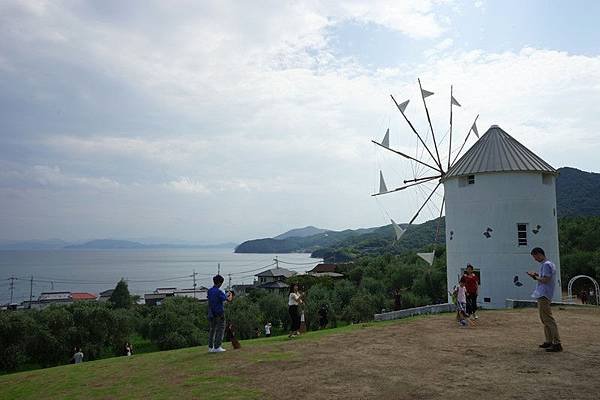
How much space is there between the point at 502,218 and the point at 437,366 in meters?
15.5

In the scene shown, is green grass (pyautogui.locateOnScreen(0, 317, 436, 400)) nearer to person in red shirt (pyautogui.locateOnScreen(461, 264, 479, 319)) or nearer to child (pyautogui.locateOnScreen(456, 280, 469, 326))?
child (pyautogui.locateOnScreen(456, 280, 469, 326))

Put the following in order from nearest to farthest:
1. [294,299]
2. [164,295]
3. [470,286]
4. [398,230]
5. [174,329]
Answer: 1. [294,299]
2. [470,286]
3. [398,230]
4. [174,329]
5. [164,295]

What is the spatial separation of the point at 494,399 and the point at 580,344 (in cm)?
528

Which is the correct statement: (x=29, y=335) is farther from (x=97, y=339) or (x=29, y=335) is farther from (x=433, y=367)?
(x=433, y=367)

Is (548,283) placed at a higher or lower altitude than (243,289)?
higher

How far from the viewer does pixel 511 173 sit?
22.5m

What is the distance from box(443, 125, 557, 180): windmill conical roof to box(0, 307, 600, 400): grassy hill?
35.4 ft

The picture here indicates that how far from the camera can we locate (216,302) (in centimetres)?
1109

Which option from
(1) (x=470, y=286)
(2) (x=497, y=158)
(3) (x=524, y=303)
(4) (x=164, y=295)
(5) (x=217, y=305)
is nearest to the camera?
(5) (x=217, y=305)

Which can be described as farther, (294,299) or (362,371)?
(294,299)

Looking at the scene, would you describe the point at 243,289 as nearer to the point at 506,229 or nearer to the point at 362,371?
the point at 506,229

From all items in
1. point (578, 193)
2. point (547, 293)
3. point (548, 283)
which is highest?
point (578, 193)

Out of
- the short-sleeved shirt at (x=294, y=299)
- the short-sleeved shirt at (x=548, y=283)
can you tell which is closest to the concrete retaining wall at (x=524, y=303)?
the short-sleeved shirt at (x=548, y=283)

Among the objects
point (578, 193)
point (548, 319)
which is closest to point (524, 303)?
point (548, 319)
